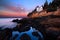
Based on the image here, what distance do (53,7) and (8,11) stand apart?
59 centimetres

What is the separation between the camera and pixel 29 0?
1461mm

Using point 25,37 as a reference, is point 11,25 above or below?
above

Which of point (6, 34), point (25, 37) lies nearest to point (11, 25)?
point (6, 34)

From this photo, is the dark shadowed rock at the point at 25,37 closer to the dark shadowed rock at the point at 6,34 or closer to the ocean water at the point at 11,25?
the ocean water at the point at 11,25

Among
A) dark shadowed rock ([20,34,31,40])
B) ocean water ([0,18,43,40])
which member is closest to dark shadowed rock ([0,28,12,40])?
ocean water ([0,18,43,40])

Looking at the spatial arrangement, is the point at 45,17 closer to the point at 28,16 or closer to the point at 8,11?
the point at 28,16

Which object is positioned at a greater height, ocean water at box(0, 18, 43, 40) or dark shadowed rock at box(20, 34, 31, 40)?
ocean water at box(0, 18, 43, 40)

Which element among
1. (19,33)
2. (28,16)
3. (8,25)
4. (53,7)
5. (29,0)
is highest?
(29,0)

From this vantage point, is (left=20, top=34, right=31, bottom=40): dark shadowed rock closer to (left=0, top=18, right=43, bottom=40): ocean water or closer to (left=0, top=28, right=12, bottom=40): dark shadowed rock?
(left=0, top=18, right=43, bottom=40): ocean water

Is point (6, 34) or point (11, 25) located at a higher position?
point (11, 25)

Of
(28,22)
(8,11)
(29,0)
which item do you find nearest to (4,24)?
(8,11)

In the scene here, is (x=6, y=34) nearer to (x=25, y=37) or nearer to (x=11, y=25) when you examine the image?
(x=11, y=25)

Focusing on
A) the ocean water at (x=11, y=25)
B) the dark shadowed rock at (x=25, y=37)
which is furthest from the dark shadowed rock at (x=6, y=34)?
the dark shadowed rock at (x=25, y=37)

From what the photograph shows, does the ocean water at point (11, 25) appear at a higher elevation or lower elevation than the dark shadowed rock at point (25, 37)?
higher
